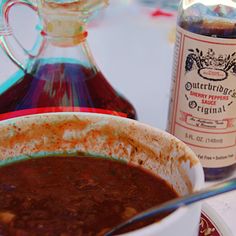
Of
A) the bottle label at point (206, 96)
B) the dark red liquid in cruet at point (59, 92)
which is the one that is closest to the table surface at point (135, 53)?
the bottle label at point (206, 96)

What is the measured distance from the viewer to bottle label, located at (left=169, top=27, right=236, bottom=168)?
0.75 metres

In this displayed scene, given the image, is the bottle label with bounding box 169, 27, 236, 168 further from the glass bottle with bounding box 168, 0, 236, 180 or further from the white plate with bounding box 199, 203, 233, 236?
the white plate with bounding box 199, 203, 233, 236

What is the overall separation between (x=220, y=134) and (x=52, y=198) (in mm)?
306

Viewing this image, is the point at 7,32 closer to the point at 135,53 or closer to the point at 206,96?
the point at 206,96

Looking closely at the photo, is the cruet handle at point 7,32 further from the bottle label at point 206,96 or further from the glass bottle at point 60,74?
the bottle label at point 206,96

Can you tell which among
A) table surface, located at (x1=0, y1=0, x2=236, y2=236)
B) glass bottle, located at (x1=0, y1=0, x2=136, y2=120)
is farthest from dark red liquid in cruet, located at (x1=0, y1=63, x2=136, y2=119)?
table surface, located at (x1=0, y1=0, x2=236, y2=236)

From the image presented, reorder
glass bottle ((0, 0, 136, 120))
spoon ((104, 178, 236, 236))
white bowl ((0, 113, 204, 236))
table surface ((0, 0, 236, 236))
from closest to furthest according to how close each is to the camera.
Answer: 1. spoon ((104, 178, 236, 236))
2. white bowl ((0, 113, 204, 236))
3. glass bottle ((0, 0, 136, 120))
4. table surface ((0, 0, 236, 236))

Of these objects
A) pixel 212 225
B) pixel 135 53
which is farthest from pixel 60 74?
pixel 135 53

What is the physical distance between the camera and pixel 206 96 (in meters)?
0.76

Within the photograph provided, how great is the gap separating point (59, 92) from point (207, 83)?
191 mm

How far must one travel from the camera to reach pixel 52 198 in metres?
0.55

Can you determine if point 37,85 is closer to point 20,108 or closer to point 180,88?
point 20,108

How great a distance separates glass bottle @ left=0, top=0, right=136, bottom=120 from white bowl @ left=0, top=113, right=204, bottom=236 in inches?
3.6

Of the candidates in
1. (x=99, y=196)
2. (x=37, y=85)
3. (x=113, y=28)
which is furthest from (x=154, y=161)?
(x=113, y=28)
